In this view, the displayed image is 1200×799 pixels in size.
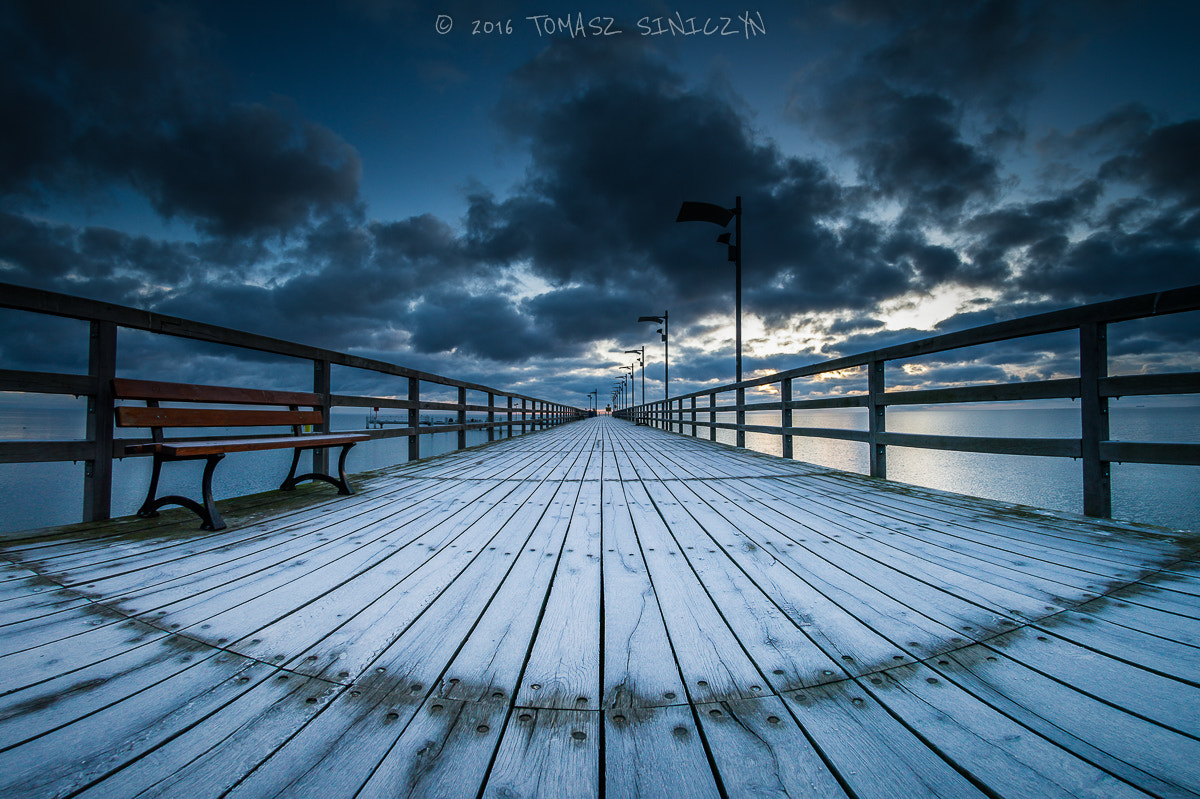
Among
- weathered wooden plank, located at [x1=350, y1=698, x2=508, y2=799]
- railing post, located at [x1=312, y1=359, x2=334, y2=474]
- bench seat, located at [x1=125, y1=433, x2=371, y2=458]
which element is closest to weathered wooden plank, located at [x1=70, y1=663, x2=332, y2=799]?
weathered wooden plank, located at [x1=350, y1=698, x2=508, y2=799]

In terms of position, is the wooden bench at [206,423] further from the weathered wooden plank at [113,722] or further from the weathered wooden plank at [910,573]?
the weathered wooden plank at [910,573]

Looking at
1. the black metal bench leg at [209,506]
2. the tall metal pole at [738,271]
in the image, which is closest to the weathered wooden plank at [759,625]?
the black metal bench leg at [209,506]

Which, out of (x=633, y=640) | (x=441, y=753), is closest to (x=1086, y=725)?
(x=633, y=640)

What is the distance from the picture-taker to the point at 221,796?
0.72 m

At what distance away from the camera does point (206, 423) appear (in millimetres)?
2705

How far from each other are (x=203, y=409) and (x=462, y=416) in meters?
4.51

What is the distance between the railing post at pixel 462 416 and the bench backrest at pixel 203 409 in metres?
3.31

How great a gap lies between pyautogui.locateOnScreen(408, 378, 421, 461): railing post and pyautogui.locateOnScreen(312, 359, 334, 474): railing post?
52.6 inches

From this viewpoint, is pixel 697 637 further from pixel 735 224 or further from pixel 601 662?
pixel 735 224

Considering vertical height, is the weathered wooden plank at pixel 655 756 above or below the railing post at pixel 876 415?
below

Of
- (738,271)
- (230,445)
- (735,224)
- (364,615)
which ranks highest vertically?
(735,224)

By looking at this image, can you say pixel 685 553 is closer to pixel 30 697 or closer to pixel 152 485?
pixel 30 697

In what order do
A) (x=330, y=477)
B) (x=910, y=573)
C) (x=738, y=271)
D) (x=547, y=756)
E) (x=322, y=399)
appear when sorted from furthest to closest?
(x=738, y=271)
(x=322, y=399)
(x=330, y=477)
(x=910, y=573)
(x=547, y=756)

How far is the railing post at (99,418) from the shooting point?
238cm
